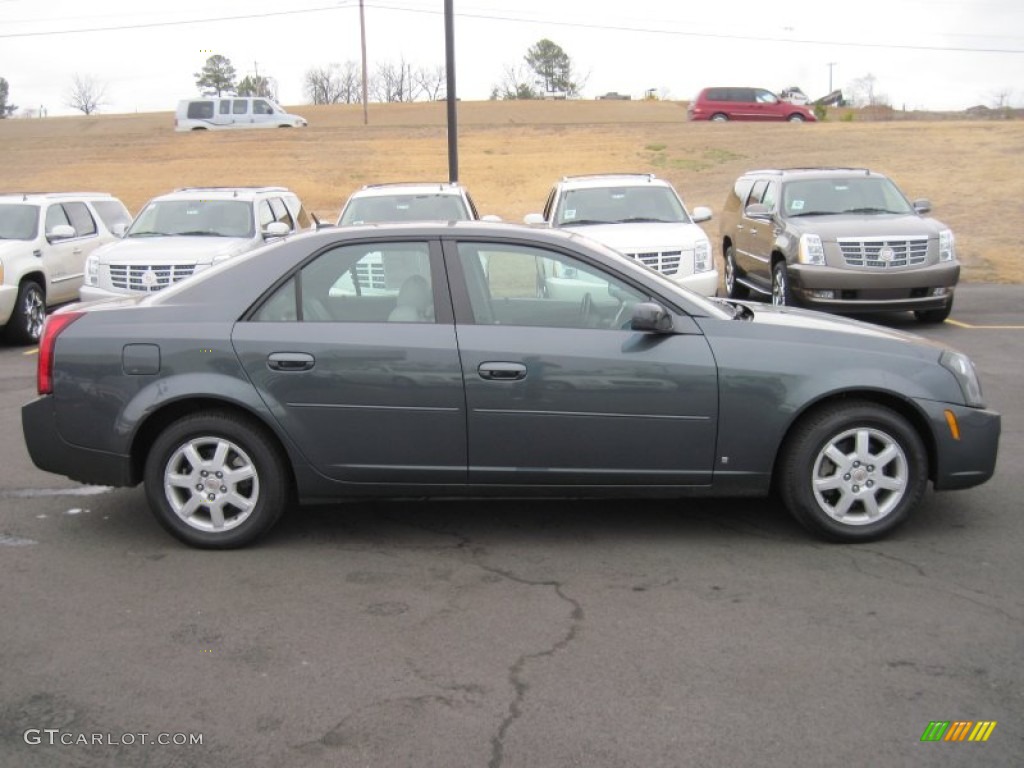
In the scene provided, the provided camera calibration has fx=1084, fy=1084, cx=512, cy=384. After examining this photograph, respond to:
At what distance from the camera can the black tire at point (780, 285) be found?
12.8m

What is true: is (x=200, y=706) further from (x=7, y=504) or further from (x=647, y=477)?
(x=7, y=504)

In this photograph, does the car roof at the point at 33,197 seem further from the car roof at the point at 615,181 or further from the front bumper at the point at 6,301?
the car roof at the point at 615,181

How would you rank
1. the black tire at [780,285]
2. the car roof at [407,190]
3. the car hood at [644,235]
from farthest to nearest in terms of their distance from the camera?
the car roof at [407,190] → the black tire at [780,285] → the car hood at [644,235]

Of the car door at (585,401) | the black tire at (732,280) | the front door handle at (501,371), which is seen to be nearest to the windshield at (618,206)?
the black tire at (732,280)

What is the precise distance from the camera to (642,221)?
43.0 ft

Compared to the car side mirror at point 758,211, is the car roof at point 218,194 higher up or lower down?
higher up

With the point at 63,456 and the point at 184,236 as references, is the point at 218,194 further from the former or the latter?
the point at 63,456

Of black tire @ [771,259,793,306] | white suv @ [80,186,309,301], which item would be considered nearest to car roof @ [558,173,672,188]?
black tire @ [771,259,793,306]

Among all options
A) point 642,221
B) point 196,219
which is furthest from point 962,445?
point 196,219

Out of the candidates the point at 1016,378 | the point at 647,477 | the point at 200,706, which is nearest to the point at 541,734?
the point at 200,706

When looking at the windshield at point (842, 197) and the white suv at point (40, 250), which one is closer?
the white suv at point (40, 250)

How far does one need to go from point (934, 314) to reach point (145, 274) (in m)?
8.98

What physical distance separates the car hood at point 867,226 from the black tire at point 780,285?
0.51 m

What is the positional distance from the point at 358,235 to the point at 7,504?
2.63m
